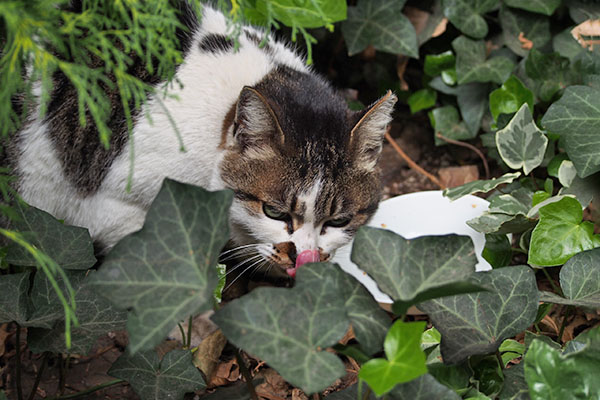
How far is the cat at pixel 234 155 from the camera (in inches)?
75.7

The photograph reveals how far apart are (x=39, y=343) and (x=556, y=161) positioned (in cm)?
183

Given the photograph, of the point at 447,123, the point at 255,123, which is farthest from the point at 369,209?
the point at 447,123

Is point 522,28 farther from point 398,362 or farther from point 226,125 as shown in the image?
point 398,362

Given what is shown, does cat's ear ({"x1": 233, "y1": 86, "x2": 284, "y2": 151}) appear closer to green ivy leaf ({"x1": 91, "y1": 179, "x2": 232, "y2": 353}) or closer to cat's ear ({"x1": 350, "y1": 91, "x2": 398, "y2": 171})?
cat's ear ({"x1": 350, "y1": 91, "x2": 398, "y2": 171})

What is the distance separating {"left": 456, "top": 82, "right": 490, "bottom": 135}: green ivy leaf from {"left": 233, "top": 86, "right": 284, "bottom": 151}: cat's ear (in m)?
1.23

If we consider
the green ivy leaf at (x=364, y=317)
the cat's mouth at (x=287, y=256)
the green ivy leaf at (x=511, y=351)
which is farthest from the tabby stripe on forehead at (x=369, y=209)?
the green ivy leaf at (x=364, y=317)

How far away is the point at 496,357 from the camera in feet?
5.41

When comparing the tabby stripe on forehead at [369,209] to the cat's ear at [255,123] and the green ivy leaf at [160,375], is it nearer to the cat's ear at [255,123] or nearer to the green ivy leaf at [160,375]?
the cat's ear at [255,123]

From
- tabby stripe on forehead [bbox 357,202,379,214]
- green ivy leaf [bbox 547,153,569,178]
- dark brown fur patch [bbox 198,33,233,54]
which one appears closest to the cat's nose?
tabby stripe on forehead [bbox 357,202,379,214]

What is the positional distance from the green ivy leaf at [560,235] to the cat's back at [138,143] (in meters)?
0.99

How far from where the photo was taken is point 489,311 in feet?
5.03

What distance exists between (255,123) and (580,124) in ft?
3.50

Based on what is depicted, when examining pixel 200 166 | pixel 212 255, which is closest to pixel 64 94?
pixel 200 166

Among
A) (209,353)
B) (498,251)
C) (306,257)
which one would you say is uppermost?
(306,257)
